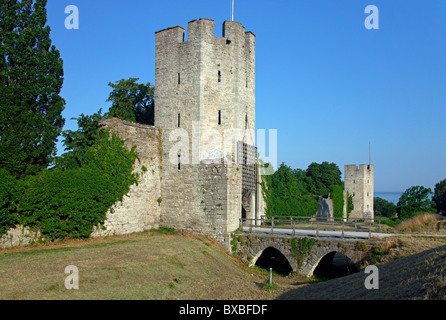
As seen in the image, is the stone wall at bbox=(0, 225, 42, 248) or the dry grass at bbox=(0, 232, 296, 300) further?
the stone wall at bbox=(0, 225, 42, 248)

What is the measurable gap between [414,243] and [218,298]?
8.56 meters

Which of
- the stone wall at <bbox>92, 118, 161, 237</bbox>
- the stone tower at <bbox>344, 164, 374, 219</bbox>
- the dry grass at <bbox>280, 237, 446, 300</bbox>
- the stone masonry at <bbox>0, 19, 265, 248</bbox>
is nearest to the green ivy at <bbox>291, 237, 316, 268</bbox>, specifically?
the stone masonry at <bbox>0, 19, 265, 248</bbox>

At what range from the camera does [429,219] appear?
21.7 m

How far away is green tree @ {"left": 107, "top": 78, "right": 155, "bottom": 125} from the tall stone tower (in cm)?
476

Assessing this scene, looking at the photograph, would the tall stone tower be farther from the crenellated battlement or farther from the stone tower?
the stone tower

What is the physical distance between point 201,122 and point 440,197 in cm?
4431

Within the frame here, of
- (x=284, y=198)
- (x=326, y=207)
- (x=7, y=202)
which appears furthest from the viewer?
(x=326, y=207)

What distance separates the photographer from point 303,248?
1806 cm

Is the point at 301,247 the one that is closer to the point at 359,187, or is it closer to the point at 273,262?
the point at 273,262

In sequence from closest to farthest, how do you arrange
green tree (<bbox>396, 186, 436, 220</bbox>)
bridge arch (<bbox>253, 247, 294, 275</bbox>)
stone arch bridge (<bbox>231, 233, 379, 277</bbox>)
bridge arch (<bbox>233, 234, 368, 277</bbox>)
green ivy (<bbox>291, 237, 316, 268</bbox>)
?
1. stone arch bridge (<bbox>231, 233, 379, 277</bbox>)
2. bridge arch (<bbox>233, 234, 368, 277</bbox>)
3. green ivy (<bbox>291, 237, 316, 268</bbox>)
4. bridge arch (<bbox>253, 247, 294, 275</bbox>)
5. green tree (<bbox>396, 186, 436, 220</bbox>)

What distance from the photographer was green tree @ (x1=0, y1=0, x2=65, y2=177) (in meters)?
15.6

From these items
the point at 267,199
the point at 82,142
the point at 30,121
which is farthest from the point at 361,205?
the point at 30,121

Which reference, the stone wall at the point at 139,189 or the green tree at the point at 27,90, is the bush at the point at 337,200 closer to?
the stone wall at the point at 139,189

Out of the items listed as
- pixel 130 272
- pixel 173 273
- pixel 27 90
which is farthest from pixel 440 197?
pixel 27 90
